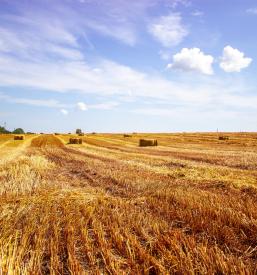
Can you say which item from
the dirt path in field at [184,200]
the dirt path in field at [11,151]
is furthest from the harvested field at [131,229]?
the dirt path in field at [11,151]

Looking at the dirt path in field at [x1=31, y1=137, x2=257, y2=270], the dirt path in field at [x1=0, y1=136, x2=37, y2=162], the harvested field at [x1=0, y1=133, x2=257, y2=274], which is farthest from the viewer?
the dirt path in field at [x1=0, y1=136, x2=37, y2=162]

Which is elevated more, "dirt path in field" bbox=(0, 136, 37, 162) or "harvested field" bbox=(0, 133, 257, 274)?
"harvested field" bbox=(0, 133, 257, 274)

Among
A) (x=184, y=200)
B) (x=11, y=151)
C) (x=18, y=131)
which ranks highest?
(x=184, y=200)

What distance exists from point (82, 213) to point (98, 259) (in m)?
2.22

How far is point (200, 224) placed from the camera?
5836mm

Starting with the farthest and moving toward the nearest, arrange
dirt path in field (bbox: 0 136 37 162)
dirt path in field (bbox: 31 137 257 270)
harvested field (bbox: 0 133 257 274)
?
dirt path in field (bbox: 0 136 37 162) → dirt path in field (bbox: 31 137 257 270) → harvested field (bbox: 0 133 257 274)

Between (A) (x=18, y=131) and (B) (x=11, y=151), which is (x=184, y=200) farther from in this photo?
(A) (x=18, y=131)

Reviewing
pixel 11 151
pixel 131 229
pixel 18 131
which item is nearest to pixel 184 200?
pixel 131 229

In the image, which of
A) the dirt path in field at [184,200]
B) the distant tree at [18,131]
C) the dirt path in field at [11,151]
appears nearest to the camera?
the dirt path in field at [184,200]

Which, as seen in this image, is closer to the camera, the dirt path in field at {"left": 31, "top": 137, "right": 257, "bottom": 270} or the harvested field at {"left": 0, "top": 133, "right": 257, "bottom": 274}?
the harvested field at {"left": 0, "top": 133, "right": 257, "bottom": 274}

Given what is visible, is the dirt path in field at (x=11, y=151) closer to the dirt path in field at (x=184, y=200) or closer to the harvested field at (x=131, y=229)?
the dirt path in field at (x=184, y=200)

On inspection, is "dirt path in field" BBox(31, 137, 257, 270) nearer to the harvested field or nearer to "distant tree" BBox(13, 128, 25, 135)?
the harvested field

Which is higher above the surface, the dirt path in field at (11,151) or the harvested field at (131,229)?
the harvested field at (131,229)

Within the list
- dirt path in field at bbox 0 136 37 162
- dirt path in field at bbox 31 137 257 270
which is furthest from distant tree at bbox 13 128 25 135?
dirt path in field at bbox 31 137 257 270
